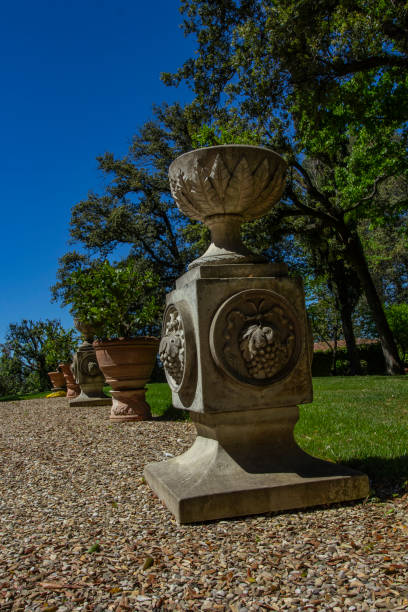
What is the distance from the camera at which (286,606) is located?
1.79 metres

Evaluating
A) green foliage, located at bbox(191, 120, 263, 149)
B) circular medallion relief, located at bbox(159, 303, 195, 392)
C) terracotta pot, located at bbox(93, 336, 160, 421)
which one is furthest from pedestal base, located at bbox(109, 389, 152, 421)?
green foliage, located at bbox(191, 120, 263, 149)

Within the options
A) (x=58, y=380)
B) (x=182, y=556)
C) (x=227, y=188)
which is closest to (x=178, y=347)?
(x=227, y=188)

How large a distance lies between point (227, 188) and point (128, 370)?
14.3 feet

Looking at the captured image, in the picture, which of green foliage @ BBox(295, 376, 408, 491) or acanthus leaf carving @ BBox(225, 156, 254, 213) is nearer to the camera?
acanthus leaf carving @ BBox(225, 156, 254, 213)

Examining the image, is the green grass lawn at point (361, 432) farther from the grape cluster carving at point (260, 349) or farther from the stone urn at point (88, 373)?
the stone urn at point (88, 373)

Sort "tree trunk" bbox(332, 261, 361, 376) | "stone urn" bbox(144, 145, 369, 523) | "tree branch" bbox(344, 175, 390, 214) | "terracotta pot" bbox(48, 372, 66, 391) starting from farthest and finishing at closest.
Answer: "tree trunk" bbox(332, 261, 361, 376) → "terracotta pot" bbox(48, 372, 66, 391) → "tree branch" bbox(344, 175, 390, 214) → "stone urn" bbox(144, 145, 369, 523)

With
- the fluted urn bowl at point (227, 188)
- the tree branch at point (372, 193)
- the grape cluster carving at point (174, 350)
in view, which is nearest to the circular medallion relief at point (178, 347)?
the grape cluster carving at point (174, 350)

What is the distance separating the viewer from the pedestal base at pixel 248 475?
2709mm

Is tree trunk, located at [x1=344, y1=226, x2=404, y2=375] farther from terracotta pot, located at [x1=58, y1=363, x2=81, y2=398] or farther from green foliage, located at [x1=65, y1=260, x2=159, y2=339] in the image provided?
green foliage, located at [x1=65, y1=260, x2=159, y2=339]

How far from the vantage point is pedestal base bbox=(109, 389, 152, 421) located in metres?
7.12

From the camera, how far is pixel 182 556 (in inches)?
89.0

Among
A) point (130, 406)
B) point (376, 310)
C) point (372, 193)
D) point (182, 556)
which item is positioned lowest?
point (182, 556)

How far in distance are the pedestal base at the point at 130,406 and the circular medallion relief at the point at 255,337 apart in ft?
14.6

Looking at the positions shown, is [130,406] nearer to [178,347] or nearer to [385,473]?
[178,347]
